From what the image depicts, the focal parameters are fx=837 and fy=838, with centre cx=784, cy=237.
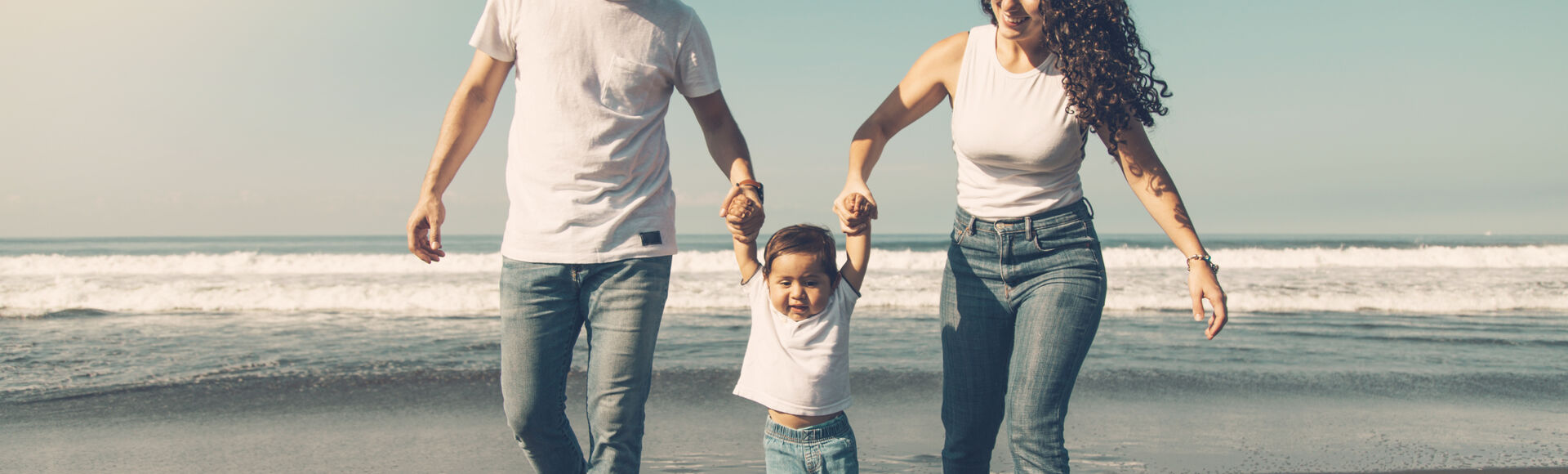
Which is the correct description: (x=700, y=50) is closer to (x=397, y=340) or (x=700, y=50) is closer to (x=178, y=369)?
(x=178, y=369)

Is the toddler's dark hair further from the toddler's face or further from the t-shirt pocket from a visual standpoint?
the t-shirt pocket

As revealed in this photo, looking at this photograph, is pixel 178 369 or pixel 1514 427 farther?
pixel 178 369

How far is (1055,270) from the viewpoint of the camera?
2.31m

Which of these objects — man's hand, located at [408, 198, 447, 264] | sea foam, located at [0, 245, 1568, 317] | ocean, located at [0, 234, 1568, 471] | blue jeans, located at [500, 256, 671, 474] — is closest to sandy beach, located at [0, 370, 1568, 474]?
ocean, located at [0, 234, 1568, 471]

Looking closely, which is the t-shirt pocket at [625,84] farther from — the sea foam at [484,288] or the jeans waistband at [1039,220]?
the sea foam at [484,288]

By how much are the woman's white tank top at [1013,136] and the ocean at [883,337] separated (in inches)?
90.7

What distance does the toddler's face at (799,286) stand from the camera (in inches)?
95.7

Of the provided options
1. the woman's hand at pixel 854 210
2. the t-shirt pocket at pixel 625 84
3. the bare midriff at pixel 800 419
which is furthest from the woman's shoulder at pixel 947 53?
the bare midriff at pixel 800 419

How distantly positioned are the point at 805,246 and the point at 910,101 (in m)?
0.54

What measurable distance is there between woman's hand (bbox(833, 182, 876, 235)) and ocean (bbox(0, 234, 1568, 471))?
2.55 metres

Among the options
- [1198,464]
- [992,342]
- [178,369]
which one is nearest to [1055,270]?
[992,342]

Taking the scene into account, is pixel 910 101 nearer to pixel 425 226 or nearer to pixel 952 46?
pixel 952 46

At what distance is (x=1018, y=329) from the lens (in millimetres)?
2371

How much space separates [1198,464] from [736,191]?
2.89 m
